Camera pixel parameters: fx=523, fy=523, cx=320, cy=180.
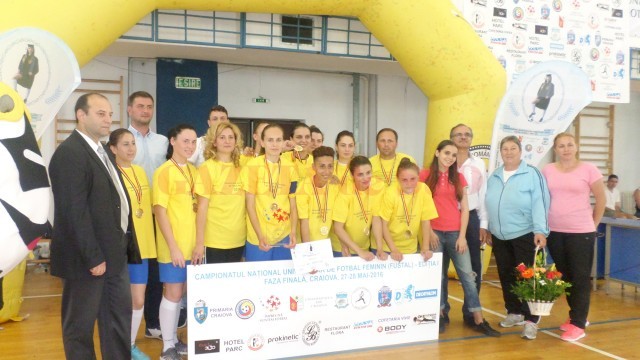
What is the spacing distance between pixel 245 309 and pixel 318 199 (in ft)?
2.98

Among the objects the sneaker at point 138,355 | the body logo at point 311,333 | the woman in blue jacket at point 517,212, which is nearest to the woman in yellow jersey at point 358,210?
the body logo at point 311,333

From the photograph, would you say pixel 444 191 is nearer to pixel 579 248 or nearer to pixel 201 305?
pixel 579 248

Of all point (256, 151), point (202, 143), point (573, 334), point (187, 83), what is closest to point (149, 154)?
point (202, 143)

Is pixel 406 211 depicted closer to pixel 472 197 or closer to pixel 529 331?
pixel 472 197

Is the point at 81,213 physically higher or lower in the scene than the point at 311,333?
higher

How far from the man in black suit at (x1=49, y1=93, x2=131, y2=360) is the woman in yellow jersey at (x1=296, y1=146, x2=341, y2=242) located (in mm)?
1305

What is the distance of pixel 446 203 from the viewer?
403cm

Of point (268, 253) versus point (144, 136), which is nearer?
point (268, 253)

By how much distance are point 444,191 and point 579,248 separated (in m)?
1.11

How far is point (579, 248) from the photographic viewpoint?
3.97 m

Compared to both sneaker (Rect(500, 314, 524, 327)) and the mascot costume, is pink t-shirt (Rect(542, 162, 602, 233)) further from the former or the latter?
the mascot costume

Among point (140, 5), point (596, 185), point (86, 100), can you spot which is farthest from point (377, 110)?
point (86, 100)

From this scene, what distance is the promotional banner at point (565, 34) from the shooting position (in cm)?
640

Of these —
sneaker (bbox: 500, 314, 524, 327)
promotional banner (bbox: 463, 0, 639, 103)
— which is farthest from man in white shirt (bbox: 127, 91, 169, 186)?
promotional banner (bbox: 463, 0, 639, 103)
